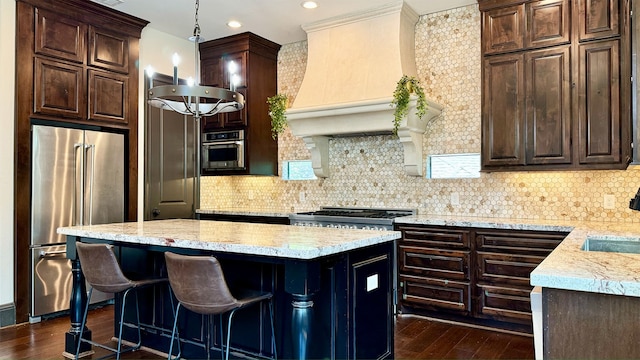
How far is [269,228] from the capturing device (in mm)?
3199

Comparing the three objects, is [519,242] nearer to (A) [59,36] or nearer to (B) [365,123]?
(B) [365,123]

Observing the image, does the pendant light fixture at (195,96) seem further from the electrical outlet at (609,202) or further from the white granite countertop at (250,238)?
A: the electrical outlet at (609,202)

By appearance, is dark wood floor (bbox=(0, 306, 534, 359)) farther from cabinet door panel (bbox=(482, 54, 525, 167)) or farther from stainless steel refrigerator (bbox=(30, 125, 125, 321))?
cabinet door panel (bbox=(482, 54, 525, 167))

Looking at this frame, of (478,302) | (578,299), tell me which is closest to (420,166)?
(478,302)

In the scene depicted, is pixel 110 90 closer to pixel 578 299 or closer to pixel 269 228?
pixel 269 228

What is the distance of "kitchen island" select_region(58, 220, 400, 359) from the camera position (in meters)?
2.22

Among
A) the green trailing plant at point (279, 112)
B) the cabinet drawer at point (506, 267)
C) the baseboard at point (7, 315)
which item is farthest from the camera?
the green trailing plant at point (279, 112)

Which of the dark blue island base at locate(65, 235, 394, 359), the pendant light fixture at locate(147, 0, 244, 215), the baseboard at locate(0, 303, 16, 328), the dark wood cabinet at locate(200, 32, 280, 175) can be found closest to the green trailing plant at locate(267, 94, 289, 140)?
the dark wood cabinet at locate(200, 32, 280, 175)

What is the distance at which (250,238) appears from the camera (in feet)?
8.57

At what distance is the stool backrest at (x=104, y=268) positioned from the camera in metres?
2.80

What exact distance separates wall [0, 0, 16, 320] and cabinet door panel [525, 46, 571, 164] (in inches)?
176

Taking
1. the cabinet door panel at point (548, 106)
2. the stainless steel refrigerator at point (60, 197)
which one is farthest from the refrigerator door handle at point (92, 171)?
the cabinet door panel at point (548, 106)

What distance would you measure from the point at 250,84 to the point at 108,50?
1567mm

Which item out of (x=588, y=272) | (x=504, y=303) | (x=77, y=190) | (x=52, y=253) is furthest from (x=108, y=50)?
(x=588, y=272)
